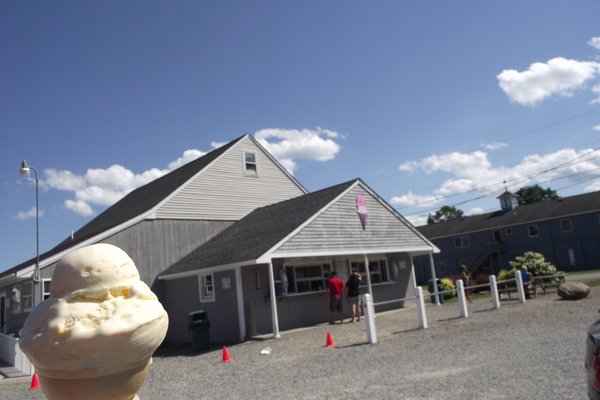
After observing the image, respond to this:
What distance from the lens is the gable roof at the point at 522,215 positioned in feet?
143

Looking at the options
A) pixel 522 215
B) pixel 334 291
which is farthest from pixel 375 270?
pixel 522 215

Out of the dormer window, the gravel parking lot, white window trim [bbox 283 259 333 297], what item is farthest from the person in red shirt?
the dormer window

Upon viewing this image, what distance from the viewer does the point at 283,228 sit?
17359mm

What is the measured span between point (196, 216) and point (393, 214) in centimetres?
862

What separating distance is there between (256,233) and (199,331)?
14.9ft

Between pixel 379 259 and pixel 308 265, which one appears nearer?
pixel 308 265

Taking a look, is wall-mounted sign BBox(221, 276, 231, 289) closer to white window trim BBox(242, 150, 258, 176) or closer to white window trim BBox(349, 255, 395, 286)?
white window trim BBox(349, 255, 395, 286)

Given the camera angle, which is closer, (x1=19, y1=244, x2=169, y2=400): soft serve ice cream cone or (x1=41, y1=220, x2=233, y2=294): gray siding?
(x1=19, y1=244, x2=169, y2=400): soft serve ice cream cone

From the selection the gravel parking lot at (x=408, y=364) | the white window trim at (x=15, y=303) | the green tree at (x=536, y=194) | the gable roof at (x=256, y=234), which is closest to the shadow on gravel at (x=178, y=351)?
the gravel parking lot at (x=408, y=364)

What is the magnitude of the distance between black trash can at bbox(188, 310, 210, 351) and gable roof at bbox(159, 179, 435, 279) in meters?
1.88

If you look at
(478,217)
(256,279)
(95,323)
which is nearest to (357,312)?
(256,279)

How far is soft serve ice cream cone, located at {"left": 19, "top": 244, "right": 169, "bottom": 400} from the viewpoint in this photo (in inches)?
95.7

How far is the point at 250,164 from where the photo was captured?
2345 cm

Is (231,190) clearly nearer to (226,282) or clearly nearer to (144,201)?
(144,201)
